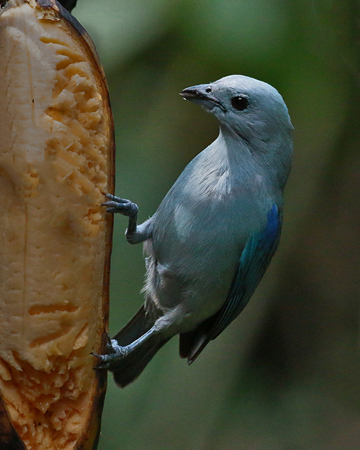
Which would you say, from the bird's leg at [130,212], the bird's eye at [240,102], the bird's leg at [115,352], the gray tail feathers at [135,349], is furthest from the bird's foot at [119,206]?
the gray tail feathers at [135,349]

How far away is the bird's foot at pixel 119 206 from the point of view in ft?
5.96

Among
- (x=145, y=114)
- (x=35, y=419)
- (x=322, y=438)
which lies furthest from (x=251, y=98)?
(x=322, y=438)

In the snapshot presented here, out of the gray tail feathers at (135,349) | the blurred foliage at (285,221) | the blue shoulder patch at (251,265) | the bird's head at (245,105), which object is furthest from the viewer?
the blurred foliage at (285,221)

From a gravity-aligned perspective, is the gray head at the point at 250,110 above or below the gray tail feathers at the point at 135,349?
above

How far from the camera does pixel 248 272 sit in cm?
240

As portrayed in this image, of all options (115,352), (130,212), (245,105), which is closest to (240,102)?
(245,105)

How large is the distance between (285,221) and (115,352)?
1753 mm

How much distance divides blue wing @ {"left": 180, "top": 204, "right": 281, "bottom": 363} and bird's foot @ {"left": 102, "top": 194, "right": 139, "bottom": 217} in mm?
515

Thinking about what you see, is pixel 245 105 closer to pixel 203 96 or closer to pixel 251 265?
pixel 203 96

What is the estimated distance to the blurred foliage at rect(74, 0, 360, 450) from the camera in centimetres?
292

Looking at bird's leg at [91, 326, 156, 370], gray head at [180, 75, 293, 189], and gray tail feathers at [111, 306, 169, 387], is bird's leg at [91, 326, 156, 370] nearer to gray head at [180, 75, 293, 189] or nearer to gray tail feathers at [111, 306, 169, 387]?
gray tail feathers at [111, 306, 169, 387]

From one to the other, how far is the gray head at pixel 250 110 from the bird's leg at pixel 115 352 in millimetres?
935

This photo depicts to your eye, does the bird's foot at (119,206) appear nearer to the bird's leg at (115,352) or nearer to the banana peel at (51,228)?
the banana peel at (51,228)

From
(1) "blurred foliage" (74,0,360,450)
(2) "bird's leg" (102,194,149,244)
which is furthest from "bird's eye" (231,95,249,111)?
(1) "blurred foliage" (74,0,360,450)
